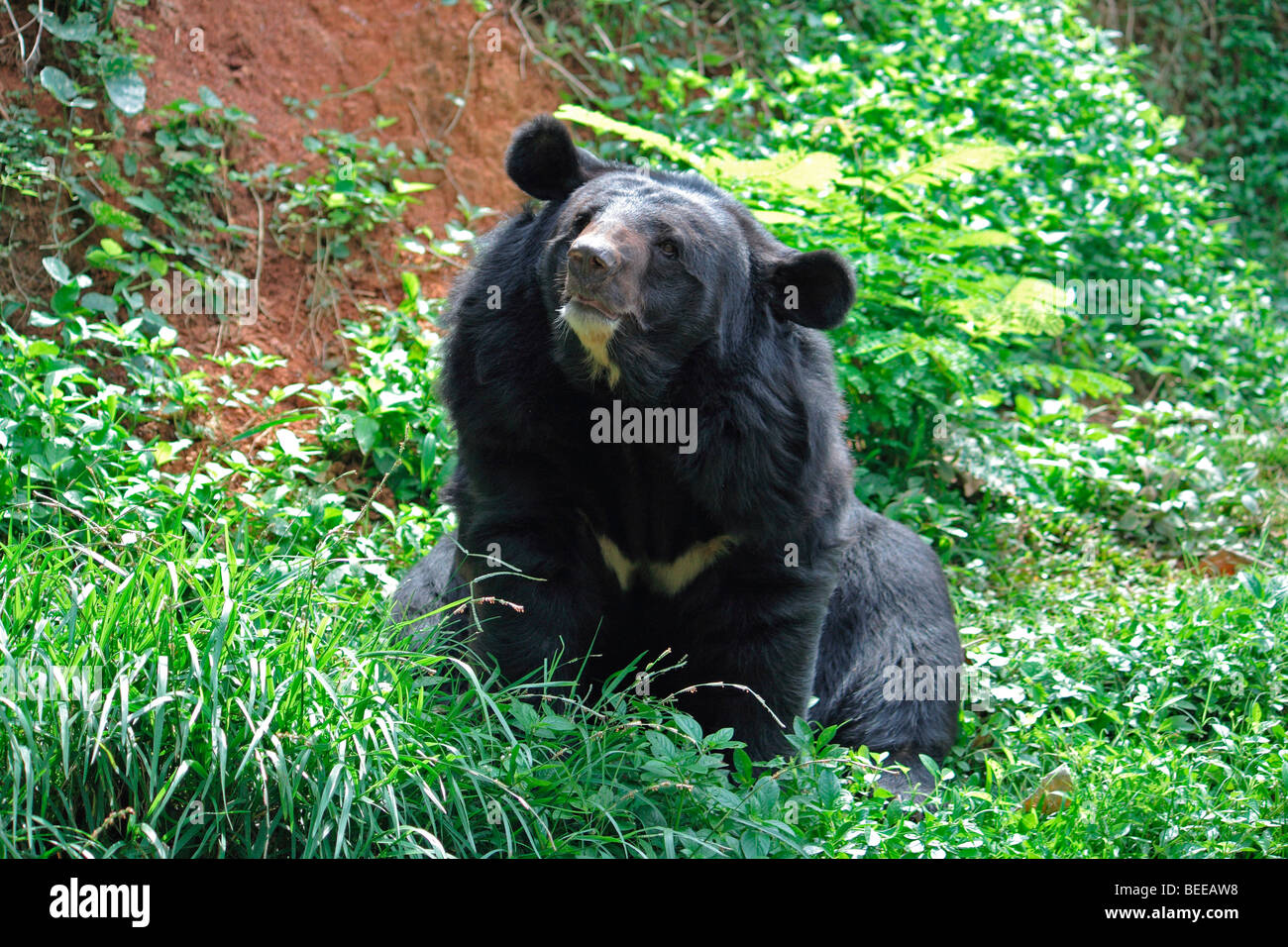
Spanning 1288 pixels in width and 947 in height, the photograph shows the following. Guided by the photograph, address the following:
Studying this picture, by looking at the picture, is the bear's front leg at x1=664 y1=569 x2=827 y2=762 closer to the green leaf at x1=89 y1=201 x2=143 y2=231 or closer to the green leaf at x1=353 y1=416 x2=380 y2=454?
the green leaf at x1=353 y1=416 x2=380 y2=454

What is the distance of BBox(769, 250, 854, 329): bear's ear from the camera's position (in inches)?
157

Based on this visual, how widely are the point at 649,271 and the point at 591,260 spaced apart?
34 centimetres

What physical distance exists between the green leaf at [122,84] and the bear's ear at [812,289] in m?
3.62

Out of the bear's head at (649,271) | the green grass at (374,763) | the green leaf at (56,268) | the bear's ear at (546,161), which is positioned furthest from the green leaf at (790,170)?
the green leaf at (56,268)

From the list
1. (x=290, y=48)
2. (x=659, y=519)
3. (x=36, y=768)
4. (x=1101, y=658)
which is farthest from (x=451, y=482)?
(x=290, y=48)

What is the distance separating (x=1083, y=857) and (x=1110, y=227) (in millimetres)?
5430

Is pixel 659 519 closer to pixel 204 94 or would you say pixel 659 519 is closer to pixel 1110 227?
pixel 204 94

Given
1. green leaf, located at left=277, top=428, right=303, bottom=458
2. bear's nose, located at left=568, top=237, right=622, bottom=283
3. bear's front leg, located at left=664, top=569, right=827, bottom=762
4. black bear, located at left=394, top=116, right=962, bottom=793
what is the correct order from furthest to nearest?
1. green leaf, located at left=277, top=428, right=303, bottom=458
2. bear's front leg, located at left=664, top=569, right=827, bottom=762
3. black bear, located at left=394, top=116, right=962, bottom=793
4. bear's nose, located at left=568, top=237, right=622, bottom=283

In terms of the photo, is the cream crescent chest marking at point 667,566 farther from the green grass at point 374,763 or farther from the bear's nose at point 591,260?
the bear's nose at point 591,260

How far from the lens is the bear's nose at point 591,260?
11.6 feet

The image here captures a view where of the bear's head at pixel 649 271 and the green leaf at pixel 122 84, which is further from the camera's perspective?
the green leaf at pixel 122 84

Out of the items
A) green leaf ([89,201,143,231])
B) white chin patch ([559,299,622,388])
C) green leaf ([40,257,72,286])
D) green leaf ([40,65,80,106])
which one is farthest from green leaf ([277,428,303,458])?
white chin patch ([559,299,622,388])

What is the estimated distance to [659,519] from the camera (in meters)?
4.09

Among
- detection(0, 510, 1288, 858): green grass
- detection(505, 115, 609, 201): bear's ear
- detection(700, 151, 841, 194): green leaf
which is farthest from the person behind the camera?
detection(700, 151, 841, 194): green leaf
